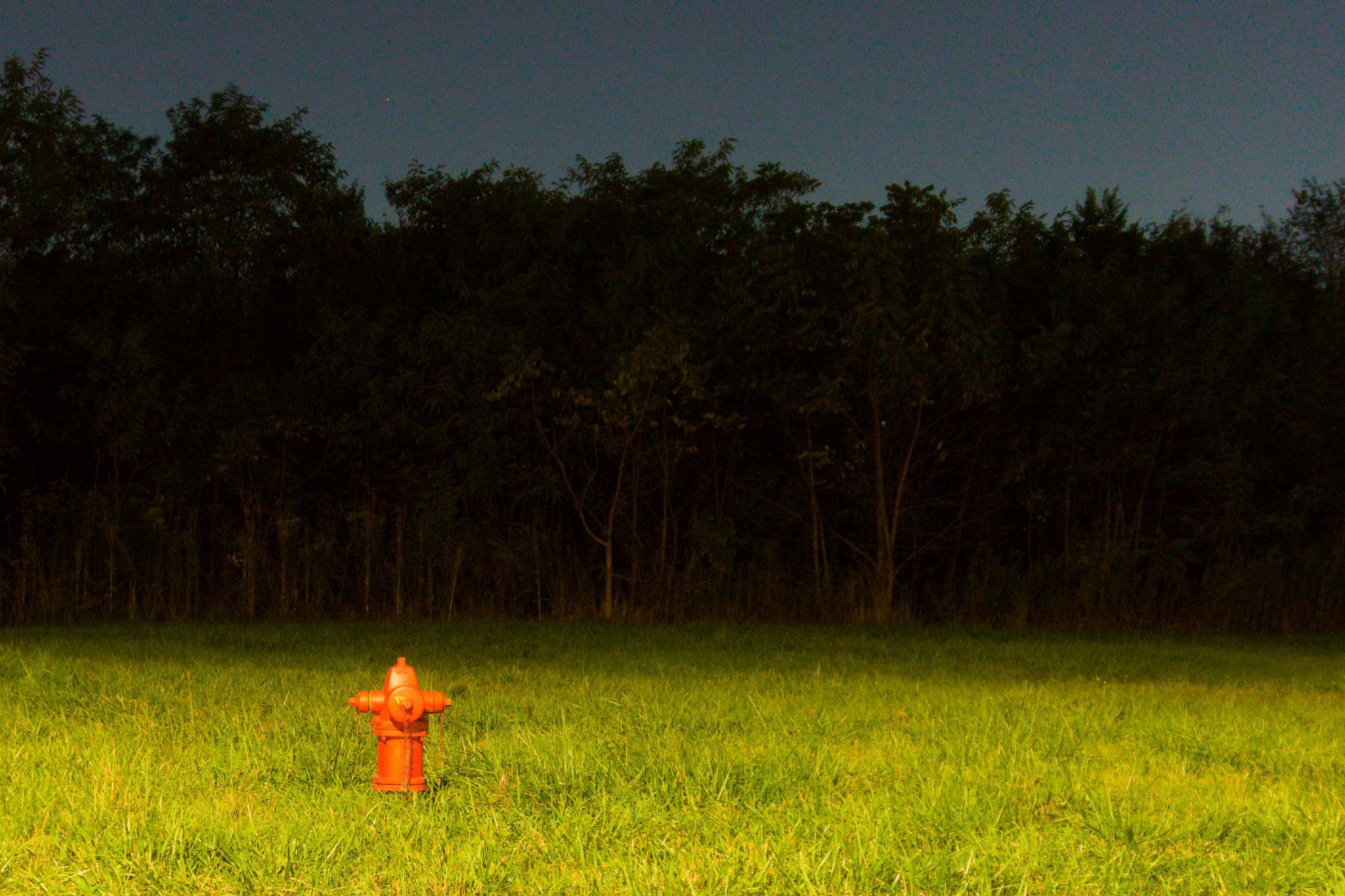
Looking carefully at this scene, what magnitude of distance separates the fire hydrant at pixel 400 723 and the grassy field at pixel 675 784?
0.08 m

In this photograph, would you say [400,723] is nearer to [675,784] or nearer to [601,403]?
[675,784]

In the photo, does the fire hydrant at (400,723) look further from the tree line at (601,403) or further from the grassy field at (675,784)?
the tree line at (601,403)

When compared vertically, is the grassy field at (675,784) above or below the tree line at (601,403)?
below

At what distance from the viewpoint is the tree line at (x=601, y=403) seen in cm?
1405

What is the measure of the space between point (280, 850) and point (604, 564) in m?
11.4

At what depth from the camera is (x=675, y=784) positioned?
461cm

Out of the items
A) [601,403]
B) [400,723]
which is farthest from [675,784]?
[601,403]

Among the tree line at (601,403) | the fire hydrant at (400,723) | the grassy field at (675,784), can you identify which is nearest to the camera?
Result: the grassy field at (675,784)

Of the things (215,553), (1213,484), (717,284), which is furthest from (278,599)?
(1213,484)

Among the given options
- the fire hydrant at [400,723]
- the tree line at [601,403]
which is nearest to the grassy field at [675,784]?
the fire hydrant at [400,723]

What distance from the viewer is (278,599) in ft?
46.0

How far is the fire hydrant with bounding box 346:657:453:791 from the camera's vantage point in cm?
416

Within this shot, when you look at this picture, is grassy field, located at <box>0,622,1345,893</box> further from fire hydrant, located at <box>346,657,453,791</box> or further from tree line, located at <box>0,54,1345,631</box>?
tree line, located at <box>0,54,1345,631</box>

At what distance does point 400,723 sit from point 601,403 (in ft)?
33.2
